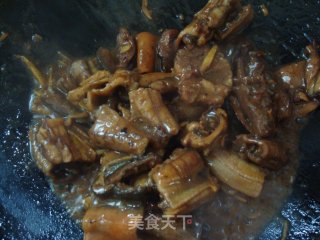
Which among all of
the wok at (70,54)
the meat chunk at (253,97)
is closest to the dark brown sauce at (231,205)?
the wok at (70,54)

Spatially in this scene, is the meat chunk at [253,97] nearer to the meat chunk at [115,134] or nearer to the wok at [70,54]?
the wok at [70,54]

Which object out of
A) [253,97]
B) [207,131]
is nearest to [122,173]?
[207,131]

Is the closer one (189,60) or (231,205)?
(231,205)

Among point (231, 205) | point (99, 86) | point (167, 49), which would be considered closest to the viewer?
point (231, 205)

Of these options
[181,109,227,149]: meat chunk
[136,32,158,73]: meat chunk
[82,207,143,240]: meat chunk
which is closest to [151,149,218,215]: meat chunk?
[181,109,227,149]: meat chunk

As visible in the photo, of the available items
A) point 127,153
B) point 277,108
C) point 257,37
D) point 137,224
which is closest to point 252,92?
point 277,108

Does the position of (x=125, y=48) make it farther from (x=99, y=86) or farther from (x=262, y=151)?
(x=262, y=151)

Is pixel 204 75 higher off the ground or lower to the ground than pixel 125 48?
lower

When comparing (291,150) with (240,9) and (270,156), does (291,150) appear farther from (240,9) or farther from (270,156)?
(240,9)
